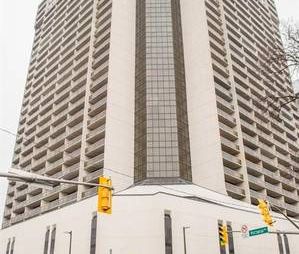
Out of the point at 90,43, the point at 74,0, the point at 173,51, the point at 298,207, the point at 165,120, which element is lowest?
the point at 298,207

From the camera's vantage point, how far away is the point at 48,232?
178 ft

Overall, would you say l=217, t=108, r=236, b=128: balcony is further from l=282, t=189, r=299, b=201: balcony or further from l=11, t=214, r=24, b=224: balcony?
l=11, t=214, r=24, b=224: balcony

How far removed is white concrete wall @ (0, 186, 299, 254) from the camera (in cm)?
4378

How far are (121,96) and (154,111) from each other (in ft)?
23.1

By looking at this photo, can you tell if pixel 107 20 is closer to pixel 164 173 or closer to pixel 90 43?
pixel 90 43

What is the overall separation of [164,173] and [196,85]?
1807 cm

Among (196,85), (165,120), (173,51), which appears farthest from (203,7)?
(165,120)

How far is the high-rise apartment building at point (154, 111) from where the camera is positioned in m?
59.2

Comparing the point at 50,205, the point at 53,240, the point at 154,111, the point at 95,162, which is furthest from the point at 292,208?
the point at 53,240

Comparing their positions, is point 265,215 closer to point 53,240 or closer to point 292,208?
point 53,240

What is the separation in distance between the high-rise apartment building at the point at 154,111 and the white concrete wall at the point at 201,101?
0.58 ft

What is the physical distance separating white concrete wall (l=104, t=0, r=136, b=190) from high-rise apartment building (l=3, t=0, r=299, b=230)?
0.58ft

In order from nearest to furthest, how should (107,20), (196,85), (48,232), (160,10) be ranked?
(48,232), (196,85), (160,10), (107,20)

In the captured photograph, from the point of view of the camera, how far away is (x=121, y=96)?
65.9 m
